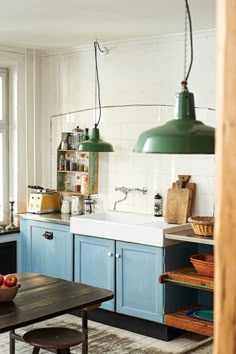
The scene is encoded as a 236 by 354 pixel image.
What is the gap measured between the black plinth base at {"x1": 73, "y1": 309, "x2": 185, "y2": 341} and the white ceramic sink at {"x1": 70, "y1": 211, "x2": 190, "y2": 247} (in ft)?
2.46

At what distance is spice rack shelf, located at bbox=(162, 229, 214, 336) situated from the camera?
4.91 meters

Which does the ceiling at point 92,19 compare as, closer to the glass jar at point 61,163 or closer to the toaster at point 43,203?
the glass jar at point 61,163

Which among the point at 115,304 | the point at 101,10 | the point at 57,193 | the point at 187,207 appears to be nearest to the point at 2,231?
the point at 57,193

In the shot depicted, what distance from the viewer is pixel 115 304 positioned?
5.54m

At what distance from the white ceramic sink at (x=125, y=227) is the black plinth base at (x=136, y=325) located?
2.46 feet

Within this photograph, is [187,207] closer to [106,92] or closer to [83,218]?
[83,218]

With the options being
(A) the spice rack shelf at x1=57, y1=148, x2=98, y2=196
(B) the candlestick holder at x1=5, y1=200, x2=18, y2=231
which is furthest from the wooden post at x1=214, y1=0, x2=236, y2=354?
(B) the candlestick holder at x1=5, y1=200, x2=18, y2=231

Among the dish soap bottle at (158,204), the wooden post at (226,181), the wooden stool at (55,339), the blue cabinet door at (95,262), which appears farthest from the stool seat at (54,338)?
the wooden post at (226,181)

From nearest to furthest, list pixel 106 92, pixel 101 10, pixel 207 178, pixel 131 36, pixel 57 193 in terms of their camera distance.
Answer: pixel 101 10, pixel 207 178, pixel 131 36, pixel 106 92, pixel 57 193

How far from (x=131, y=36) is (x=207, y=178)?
1622 mm

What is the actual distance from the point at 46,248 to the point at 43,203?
57cm

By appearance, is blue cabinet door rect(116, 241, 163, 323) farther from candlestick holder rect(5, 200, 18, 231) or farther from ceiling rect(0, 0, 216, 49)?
ceiling rect(0, 0, 216, 49)

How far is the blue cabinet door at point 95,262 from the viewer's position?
5.56m

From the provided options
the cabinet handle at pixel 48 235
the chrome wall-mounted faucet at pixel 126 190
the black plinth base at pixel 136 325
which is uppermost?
the chrome wall-mounted faucet at pixel 126 190
